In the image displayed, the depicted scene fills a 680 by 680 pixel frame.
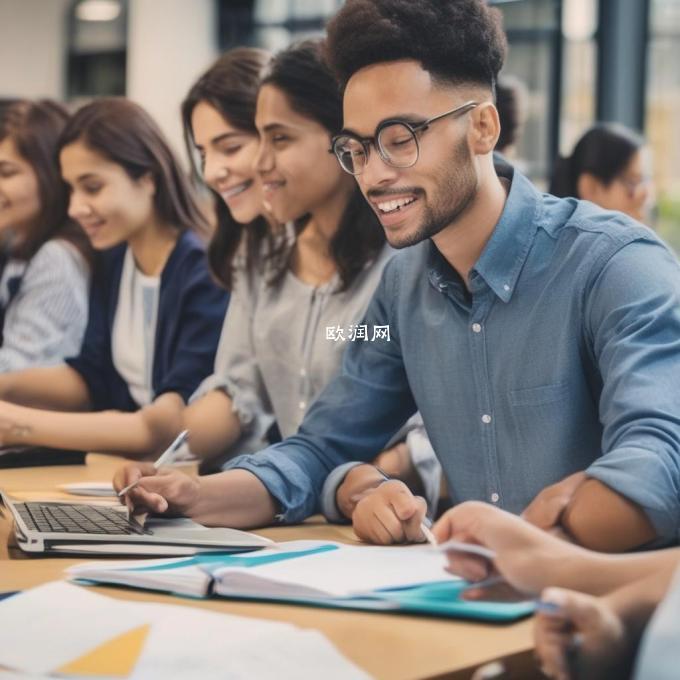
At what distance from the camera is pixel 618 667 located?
92 cm

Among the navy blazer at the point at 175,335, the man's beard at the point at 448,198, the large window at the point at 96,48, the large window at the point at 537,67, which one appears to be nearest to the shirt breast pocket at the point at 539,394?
the man's beard at the point at 448,198

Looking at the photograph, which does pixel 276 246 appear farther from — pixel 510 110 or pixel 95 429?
pixel 510 110

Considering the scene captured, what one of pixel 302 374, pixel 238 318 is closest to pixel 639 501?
pixel 302 374

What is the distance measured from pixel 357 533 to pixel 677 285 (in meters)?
0.52

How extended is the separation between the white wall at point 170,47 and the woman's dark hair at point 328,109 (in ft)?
19.1

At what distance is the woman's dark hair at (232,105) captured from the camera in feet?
8.25

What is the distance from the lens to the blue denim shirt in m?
1.48

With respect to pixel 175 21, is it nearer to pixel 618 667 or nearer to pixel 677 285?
pixel 677 285

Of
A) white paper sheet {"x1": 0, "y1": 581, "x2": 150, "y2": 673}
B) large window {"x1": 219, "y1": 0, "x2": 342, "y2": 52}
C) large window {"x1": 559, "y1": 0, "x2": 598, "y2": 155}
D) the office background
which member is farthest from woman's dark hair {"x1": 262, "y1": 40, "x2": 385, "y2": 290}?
large window {"x1": 219, "y1": 0, "x2": 342, "y2": 52}

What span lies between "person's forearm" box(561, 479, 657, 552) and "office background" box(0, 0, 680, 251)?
287 cm

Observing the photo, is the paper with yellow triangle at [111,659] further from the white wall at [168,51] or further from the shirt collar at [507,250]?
the white wall at [168,51]

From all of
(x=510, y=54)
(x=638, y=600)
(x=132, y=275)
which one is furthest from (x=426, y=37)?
(x=510, y=54)

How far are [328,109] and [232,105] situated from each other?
14.9 inches

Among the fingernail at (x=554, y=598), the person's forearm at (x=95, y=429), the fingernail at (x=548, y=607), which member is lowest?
the person's forearm at (x=95, y=429)
